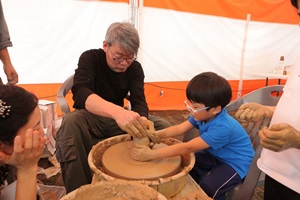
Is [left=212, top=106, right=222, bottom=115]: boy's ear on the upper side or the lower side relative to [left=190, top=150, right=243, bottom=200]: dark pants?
upper

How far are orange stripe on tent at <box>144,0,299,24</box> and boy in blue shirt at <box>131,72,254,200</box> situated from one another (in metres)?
2.61

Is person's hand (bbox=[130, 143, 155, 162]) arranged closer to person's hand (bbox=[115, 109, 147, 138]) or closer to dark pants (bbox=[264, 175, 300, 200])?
person's hand (bbox=[115, 109, 147, 138])

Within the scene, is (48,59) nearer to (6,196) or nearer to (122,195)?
(6,196)

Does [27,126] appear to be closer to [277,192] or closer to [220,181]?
[220,181]

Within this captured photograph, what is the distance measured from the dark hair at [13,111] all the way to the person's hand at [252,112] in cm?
93

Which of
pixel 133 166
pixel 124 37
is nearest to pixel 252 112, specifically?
pixel 133 166

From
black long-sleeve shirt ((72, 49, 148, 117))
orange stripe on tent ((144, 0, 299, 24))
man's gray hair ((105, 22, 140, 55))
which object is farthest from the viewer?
orange stripe on tent ((144, 0, 299, 24))

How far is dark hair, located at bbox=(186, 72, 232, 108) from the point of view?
1321mm

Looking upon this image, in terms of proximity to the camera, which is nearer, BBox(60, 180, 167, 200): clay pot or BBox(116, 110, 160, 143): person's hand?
BBox(60, 180, 167, 200): clay pot

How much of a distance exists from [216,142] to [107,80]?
0.95m

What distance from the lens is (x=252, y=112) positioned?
1.15 m

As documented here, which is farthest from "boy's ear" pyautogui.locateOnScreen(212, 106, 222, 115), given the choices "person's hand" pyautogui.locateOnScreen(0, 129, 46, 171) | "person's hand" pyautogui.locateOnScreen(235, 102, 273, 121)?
"person's hand" pyautogui.locateOnScreen(0, 129, 46, 171)

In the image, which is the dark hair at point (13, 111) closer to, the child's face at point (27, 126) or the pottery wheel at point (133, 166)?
the child's face at point (27, 126)

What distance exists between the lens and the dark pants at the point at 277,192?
1.09 meters
